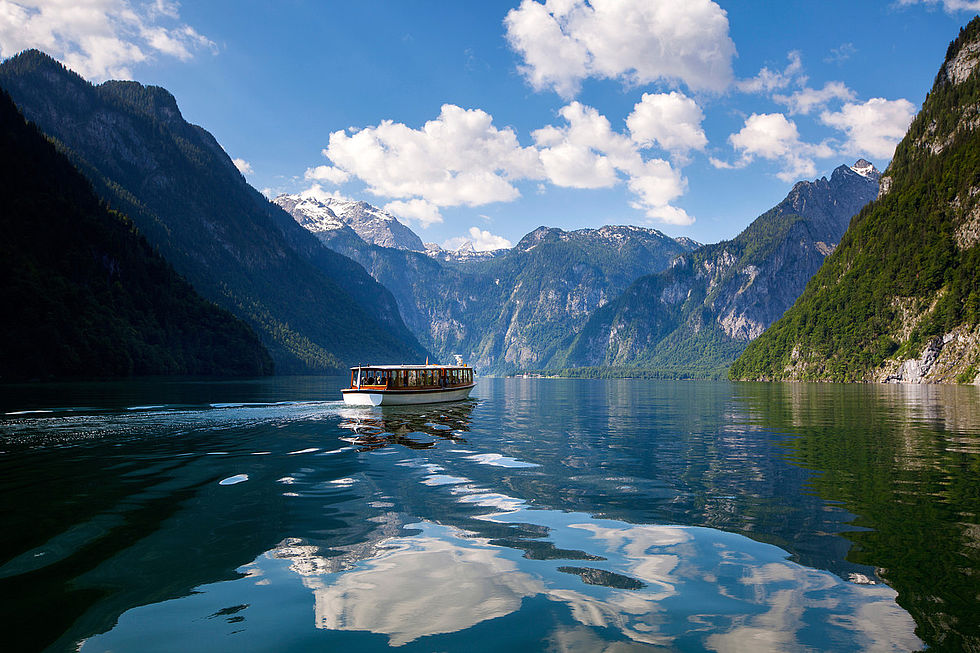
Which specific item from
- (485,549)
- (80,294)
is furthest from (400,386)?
(80,294)

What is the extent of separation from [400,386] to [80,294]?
114 meters

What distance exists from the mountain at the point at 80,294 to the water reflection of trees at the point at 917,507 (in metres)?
127

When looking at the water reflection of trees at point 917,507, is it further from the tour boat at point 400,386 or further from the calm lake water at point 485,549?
the tour boat at point 400,386

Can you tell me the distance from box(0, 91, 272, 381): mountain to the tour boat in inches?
3229

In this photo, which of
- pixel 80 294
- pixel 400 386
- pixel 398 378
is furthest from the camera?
pixel 80 294

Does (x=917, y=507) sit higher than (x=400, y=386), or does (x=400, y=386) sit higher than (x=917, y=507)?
(x=400, y=386)

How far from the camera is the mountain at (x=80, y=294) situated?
107 metres

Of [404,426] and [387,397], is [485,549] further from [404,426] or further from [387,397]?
[387,397]

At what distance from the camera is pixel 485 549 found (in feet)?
41.5

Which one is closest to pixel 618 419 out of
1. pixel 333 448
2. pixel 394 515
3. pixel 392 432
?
pixel 392 432

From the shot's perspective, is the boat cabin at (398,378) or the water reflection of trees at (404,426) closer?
the water reflection of trees at (404,426)

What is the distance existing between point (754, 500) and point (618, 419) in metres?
33.9

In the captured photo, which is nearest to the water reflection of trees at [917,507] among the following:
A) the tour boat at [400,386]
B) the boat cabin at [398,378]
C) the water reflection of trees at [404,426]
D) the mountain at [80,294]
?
the water reflection of trees at [404,426]

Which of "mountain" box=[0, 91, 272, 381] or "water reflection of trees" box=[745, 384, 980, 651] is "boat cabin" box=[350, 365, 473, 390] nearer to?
→ "water reflection of trees" box=[745, 384, 980, 651]
